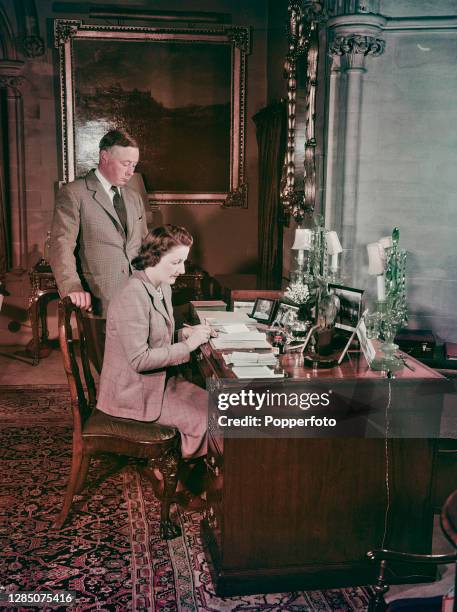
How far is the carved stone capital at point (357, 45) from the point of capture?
4207 mm

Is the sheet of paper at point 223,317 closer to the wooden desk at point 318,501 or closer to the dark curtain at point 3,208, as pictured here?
the wooden desk at point 318,501

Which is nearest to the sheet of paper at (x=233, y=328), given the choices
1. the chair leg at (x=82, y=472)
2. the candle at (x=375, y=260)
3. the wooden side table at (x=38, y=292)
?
the candle at (x=375, y=260)

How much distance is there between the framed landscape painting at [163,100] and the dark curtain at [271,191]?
0.55m

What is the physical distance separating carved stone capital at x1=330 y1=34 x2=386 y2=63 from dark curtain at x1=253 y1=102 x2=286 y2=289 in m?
1.63

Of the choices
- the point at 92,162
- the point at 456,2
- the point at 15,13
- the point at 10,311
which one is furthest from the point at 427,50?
the point at 10,311

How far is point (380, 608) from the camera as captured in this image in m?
1.83

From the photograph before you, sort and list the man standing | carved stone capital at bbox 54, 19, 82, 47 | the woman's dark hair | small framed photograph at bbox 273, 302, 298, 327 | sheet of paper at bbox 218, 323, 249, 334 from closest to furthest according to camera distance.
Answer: the woman's dark hair, sheet of paper at bbox 218, 323, 249, 334, small framed photograph at bbox 273, 302, 298, 327, the man standing, carved stone capital at bbox 54, 19, 82, 47

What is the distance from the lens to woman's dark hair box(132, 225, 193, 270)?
3115mm

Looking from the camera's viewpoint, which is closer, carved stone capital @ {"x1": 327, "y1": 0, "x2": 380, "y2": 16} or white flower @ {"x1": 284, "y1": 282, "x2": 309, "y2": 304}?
white flower @ {"x1": 284, "y1": 282, "x2": 309, "y2": 304}

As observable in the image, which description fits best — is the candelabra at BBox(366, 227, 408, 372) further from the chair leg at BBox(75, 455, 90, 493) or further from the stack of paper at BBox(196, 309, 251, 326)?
the chair leg at BBox(75, 455, 90, 493)

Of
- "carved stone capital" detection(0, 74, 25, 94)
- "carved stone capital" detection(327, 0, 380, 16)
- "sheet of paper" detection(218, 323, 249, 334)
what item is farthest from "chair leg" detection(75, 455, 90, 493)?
"carved stone capital" detection(0, 74, 25, 94)

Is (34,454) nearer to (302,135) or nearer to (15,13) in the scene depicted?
(302,135)

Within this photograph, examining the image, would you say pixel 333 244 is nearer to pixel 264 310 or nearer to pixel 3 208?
pixel 264 310

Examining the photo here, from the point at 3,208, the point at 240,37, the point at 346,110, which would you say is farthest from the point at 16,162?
the point at 346,110
